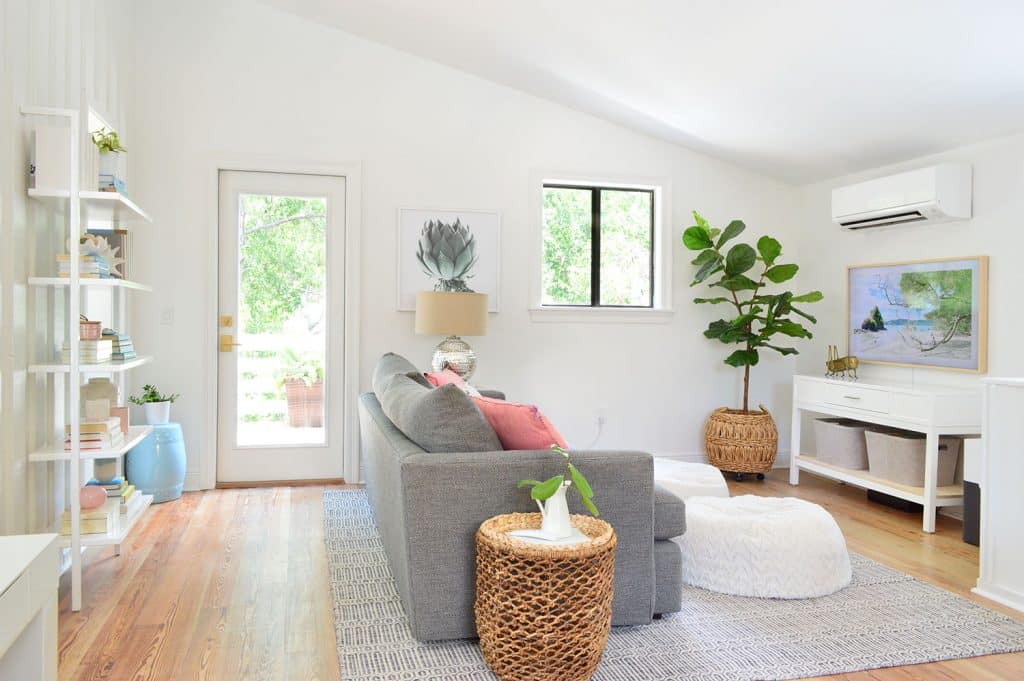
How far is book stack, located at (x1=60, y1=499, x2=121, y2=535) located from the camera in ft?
9.23

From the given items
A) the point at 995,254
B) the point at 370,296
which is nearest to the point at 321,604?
the point at 370,296

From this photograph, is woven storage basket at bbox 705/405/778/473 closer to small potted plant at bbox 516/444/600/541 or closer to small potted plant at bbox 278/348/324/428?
small potted plant at bbox 278/348/324/428

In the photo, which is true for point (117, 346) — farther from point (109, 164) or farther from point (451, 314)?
point (451, 314)

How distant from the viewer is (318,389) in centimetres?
470

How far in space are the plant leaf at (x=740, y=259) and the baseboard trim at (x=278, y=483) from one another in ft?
9.24

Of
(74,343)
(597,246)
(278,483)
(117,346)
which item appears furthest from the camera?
(597,246)

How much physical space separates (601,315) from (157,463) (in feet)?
9.39

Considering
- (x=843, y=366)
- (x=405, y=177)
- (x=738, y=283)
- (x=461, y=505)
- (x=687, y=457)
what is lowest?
(x=687, y=457)

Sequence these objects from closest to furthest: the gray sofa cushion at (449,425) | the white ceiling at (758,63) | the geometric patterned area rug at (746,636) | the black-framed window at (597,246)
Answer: the geometric patterned area rug at (746,636) → the gray sofa cushion at (449,425) → the white ceiling at (758,63) → the black-framed window at (597,246)

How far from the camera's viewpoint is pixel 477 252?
193 inches

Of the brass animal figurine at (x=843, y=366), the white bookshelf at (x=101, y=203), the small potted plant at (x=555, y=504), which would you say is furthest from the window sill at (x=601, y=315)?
the small potted plant at (x=555, y=504)

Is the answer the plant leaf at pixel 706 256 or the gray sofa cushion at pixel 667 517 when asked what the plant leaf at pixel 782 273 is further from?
the gray sofa cushion at pixel 667 517

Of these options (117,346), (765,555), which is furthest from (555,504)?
(117,346)

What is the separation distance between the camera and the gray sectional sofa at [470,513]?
2.28 meters
